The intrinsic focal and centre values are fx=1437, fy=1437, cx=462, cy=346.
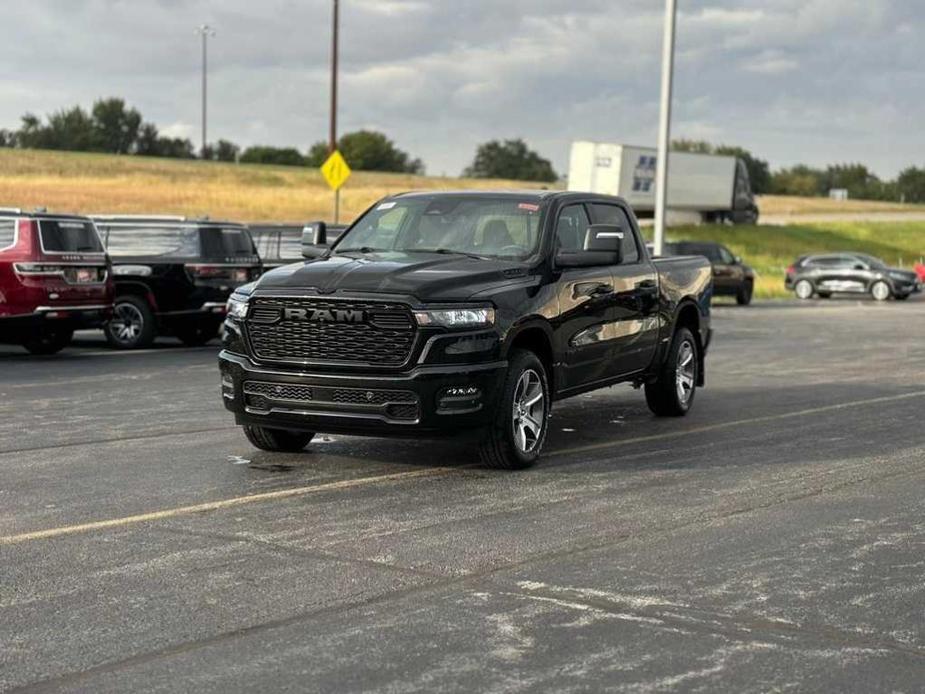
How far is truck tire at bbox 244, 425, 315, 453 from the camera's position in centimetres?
999

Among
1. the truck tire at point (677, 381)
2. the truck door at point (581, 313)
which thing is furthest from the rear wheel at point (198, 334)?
the truck door at point (581, 313)

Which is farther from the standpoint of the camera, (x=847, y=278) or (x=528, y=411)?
(x=847, y=278)

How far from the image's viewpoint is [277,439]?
1007 centimetres

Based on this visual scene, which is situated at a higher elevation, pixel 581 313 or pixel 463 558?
pixel 581 313

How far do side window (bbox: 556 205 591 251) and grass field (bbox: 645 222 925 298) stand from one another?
144 feet

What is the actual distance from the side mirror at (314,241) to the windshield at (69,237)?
7.34 m

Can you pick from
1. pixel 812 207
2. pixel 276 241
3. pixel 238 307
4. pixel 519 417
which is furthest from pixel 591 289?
pixel 812 207

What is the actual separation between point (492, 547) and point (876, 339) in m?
18.3

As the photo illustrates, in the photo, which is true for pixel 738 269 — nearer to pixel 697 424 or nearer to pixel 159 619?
pixel 697 424

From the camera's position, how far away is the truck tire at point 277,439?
999 cm

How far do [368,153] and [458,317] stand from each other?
5377 inches

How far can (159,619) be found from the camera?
5.68 meters

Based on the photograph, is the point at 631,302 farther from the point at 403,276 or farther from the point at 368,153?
the point at 368,153

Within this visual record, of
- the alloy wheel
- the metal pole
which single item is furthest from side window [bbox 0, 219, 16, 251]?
the metal pole
